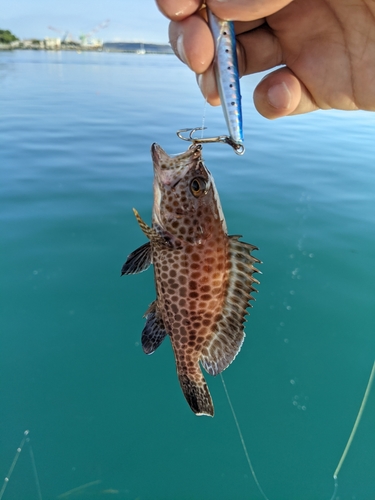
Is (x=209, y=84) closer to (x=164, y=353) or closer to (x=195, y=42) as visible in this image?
(x=195, y=42)

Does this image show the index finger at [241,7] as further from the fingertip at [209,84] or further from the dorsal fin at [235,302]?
the dorsal fin at [235,302]

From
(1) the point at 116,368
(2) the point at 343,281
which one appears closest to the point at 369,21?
(2) the point at 343,281

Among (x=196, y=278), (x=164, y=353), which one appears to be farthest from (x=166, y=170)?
(x=164, y=353)

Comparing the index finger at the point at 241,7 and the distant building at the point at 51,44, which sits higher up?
the distant building at the point at 51,44

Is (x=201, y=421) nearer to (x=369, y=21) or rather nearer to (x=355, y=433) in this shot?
(x=355, y=433)

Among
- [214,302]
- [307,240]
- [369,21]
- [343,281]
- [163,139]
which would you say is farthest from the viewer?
[163,139]

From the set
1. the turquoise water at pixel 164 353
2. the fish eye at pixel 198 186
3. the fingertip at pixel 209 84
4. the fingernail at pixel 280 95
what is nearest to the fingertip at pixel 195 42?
the fingertip at pixel 209 84
